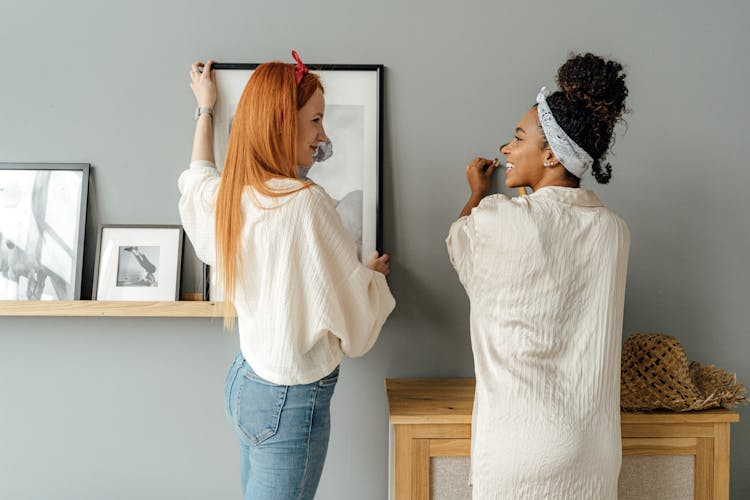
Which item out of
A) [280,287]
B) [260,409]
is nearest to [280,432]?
[260,409]

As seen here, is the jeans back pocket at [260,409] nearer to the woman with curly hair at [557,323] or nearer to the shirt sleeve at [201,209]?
the shirt sleeve at [201,209]

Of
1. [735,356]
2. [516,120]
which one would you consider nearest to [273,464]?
[516,120]

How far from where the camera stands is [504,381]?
124cm

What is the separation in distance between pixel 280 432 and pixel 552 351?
62 cm

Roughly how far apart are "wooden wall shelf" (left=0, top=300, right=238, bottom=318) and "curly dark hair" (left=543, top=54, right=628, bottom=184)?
1.07 metres

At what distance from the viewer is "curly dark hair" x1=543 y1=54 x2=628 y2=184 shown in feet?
4.08

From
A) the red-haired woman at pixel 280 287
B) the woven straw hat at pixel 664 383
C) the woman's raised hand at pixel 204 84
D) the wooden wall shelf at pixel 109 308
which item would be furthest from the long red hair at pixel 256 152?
the woven straw hat at pixel 664 383

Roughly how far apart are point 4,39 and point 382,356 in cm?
157

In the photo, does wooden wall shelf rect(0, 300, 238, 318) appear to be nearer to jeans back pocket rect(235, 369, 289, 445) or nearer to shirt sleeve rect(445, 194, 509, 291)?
jeans back pocket rect(235, 369, 289, 445)

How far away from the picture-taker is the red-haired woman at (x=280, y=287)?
125 centimetres

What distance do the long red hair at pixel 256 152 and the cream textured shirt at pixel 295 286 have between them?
0.08ft

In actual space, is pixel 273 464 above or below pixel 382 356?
below

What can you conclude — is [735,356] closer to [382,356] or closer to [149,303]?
[382,356]

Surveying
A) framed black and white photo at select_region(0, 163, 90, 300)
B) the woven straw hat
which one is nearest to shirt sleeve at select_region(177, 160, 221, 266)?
framed black and white photo at select_region(0, 163, 90, 300)
